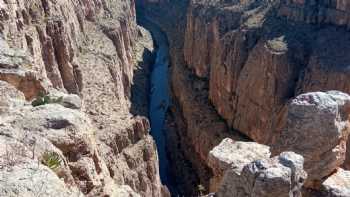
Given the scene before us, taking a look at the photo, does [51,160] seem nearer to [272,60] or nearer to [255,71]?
[272,60]

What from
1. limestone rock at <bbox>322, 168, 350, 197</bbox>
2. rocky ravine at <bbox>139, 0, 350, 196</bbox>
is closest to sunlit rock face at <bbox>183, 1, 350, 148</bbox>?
rocky ravine at <bbox>139, 0, 350, 196</bbox>

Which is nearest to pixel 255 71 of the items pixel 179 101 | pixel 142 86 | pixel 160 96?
pixel 179 101

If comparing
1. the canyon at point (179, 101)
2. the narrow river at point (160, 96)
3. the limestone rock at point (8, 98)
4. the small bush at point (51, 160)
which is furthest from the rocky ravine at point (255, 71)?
the small bush at point (51, 160)

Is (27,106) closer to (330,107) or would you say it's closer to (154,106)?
(330,107)

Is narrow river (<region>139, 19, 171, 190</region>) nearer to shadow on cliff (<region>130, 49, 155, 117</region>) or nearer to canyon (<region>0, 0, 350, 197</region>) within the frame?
canyon (<region>0, 0, 350, 197</region>)

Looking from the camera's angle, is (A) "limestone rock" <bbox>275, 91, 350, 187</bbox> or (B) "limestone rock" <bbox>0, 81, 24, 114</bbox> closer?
(A) "limestone rock" <bbox>275, 91, 350, 187</bbox>

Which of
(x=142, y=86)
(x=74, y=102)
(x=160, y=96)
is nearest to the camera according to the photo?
(x=74, y=102)

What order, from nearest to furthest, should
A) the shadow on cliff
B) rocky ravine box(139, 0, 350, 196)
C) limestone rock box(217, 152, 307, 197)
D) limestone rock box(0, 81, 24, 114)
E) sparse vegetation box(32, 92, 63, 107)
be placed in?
limestone rock box(217, 152, 307, 197)
limestone rock box(0, 81, 24, 114)
sparse vegetation box(32, 92, 63, 107)
rocky ravine box(139, 0, 350, 196)
the shadow on cliff
